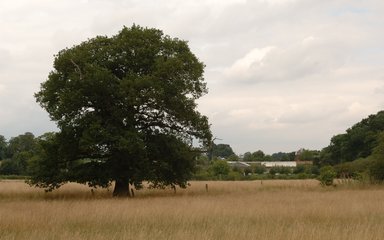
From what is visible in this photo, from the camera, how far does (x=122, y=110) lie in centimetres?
3178

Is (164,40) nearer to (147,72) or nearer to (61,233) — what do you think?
(147,72)

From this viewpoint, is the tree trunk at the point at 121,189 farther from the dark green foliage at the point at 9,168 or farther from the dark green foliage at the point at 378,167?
the dark green foliage at the point at 9,168

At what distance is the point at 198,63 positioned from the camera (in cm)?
3394

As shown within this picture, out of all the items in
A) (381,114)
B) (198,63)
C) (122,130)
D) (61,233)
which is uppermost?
(381,114)

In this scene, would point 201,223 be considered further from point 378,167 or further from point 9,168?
point 9,168

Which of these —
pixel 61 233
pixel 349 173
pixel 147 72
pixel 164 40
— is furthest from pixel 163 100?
pixel 349 173

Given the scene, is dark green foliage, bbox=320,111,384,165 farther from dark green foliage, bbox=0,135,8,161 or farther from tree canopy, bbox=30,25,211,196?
dark green foliage, bbox=0,135,8,161

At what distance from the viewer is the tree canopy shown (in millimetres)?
30750

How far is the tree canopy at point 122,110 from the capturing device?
1211 inches

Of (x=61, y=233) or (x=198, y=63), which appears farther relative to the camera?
(x=198, y=63)

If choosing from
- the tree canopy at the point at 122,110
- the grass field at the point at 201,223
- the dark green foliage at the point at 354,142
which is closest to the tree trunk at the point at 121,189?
the tree canopy at the point at 122,110

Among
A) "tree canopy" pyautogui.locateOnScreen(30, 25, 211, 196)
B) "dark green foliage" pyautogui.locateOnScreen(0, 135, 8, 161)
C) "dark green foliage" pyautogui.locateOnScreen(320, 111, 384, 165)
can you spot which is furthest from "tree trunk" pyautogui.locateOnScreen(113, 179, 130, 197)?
"dark green foliage" pyautogui.locateOnScreen(0, 135, 8, 161)

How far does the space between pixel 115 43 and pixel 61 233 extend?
74.2 feet

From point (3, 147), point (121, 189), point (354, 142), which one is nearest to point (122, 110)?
point (121, 189)
